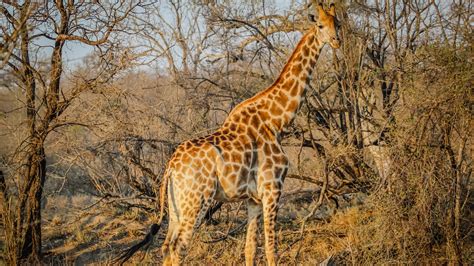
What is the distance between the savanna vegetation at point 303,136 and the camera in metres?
6.26

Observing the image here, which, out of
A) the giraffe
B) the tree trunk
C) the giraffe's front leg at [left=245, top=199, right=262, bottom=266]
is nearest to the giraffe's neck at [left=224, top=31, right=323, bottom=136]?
the giraffe

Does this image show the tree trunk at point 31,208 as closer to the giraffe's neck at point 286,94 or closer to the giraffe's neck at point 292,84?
the giraffe's neck at point 286,94

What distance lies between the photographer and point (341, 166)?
809 centimetres

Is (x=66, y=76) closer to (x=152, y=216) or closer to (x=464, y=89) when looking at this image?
(x=152, y=216)

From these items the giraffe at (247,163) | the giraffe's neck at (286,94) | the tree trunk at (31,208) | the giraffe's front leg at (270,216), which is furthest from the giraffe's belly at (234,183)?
the tree trunk at (31,208)

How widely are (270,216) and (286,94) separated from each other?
5.05 ft

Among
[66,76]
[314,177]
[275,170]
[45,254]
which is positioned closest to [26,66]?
[66,76]

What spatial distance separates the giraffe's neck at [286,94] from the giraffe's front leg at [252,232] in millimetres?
983

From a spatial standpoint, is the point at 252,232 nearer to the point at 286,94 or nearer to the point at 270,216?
the point at 270,216

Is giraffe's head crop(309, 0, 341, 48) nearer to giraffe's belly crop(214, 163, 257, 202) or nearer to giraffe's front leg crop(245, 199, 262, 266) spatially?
giraffe's belly crop(214, 163, 257, 202)

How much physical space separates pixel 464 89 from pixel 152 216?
5.59 m

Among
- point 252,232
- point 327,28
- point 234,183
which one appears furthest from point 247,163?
point 327,28

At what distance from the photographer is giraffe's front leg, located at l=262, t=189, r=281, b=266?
20.6 feet

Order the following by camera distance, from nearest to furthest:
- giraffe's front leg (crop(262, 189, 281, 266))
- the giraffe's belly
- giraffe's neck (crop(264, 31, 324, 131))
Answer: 1. the giraffe's belly
2. giraffe's front leg (crop(262, 189, 281, 266))
3. giraffe's neck (crop(264, 31, 324, 131))
